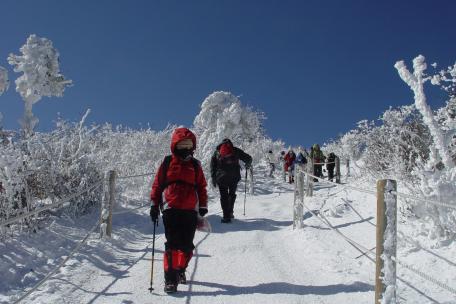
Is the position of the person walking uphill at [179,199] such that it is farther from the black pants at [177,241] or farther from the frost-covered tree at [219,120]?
the frost-covered tree at [219,120]

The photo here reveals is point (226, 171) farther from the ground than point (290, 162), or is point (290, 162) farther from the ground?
point (290, 162)

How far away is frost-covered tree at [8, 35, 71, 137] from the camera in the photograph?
19.0m

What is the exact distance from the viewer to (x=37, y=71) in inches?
762

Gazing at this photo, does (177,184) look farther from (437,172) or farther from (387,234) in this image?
(437,172)

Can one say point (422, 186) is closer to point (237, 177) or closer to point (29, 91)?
point (237, 177)

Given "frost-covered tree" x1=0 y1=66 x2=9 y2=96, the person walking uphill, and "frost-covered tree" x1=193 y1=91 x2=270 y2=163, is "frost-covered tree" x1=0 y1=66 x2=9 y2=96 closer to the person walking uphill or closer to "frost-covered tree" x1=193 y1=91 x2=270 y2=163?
"frost-covered tree" x1=193 y1=91 x2=270 y2=163

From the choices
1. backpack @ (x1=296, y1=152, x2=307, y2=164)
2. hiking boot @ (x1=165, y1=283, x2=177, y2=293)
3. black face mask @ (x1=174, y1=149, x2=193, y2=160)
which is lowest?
hiking boot @ (x1=165, y1=283, x2=177, y2=293)

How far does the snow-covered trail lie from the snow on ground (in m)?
0.01

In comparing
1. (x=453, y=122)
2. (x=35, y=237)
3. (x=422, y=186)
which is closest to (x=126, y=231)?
(x=35, y=237)

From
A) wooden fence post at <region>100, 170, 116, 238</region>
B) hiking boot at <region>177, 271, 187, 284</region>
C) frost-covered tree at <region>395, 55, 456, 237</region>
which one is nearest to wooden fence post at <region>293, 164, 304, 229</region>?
frost-covered tree at <region>395, 55, 456, 237</region>

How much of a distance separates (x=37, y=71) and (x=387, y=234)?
19.1 meters

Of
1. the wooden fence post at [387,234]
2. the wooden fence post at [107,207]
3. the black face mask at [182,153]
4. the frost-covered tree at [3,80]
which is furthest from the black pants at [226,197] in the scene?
the frost-covered tree at [3,80]

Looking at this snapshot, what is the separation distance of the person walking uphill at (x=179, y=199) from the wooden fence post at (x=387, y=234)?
2.09m

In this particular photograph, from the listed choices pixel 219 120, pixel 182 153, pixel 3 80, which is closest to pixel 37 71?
pixel 3 80
